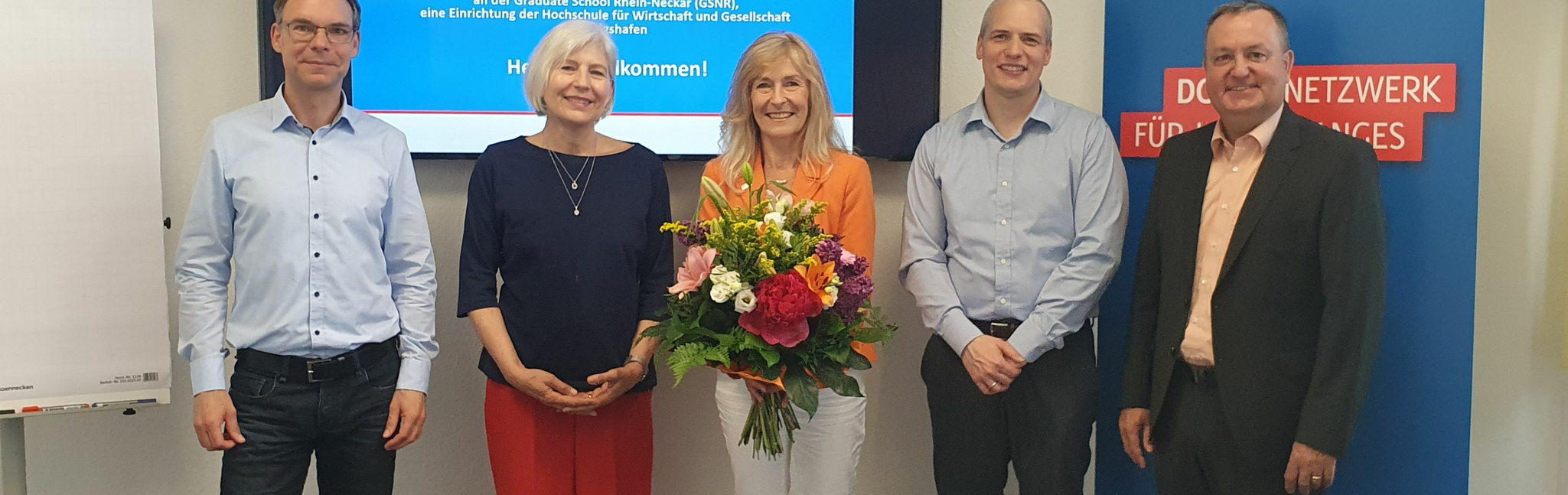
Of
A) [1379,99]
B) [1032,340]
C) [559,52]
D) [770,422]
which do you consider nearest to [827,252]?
[770,422]

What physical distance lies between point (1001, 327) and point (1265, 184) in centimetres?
69

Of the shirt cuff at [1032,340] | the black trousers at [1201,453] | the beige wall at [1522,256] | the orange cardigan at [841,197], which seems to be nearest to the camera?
the black trousers at [1201,453]

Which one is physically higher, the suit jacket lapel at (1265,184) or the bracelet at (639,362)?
the suit jacket lapel at (1265,184)

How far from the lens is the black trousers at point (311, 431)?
223 cm

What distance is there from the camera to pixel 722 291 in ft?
6.66

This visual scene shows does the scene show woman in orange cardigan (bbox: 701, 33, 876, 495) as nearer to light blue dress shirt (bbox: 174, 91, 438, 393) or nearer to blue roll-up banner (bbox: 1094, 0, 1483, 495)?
light blue dress shirt (bbox: 174, 91, 438, 393)

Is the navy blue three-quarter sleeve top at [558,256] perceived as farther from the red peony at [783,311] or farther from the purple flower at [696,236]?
the red peony at [783,311]

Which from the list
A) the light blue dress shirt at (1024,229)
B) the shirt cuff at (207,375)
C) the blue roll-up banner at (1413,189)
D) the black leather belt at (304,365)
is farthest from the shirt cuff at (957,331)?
the shirt cuff at (207,375)

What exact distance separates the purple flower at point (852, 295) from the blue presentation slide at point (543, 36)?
1.05 metres

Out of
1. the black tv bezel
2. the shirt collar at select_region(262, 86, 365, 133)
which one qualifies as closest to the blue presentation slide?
the black tv bezel

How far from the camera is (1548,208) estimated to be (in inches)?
105

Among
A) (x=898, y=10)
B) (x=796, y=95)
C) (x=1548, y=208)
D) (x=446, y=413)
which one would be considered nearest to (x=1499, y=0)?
(x=1548, y=208)

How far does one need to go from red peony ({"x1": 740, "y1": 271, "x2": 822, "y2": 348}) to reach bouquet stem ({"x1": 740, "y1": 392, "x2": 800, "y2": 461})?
0.24 m

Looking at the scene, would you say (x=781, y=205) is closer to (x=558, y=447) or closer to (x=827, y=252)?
(x=827, y=252)
